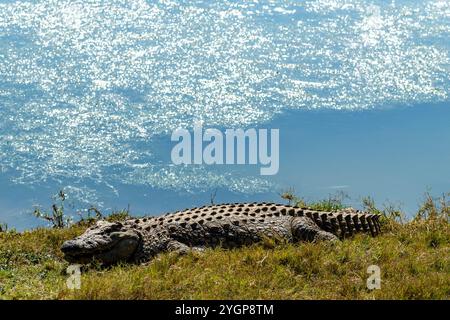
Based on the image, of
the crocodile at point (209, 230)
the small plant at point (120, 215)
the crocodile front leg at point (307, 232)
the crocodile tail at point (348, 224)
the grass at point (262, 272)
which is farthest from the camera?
the small plant at point (120, 215)

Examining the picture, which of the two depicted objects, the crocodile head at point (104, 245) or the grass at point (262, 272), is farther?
the crocodile head at point (104, 245)

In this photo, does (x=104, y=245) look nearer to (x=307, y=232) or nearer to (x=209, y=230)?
(x=209, y=230)

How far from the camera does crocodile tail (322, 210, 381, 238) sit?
14.2 metres

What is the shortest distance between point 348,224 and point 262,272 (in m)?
3.54

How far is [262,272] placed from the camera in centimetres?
1133

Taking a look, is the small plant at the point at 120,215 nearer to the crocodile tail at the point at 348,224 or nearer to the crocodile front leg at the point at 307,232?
the crocodile front leg at the point at 307,232

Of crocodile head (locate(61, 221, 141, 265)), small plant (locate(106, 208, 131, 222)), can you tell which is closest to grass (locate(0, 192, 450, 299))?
crocodile head (locate(61, 221, 141, 265))

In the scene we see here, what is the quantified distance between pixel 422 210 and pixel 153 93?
75260 mm

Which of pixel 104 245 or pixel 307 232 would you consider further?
pixel 307 232

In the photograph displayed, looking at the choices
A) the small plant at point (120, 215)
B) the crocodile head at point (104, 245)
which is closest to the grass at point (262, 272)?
the crocodile head at point (104, 245)

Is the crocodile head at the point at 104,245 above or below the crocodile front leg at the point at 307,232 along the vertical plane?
below

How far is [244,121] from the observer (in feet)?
276

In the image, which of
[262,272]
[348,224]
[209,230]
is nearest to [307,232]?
[348,224]

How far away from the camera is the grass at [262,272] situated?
10.4 meters
